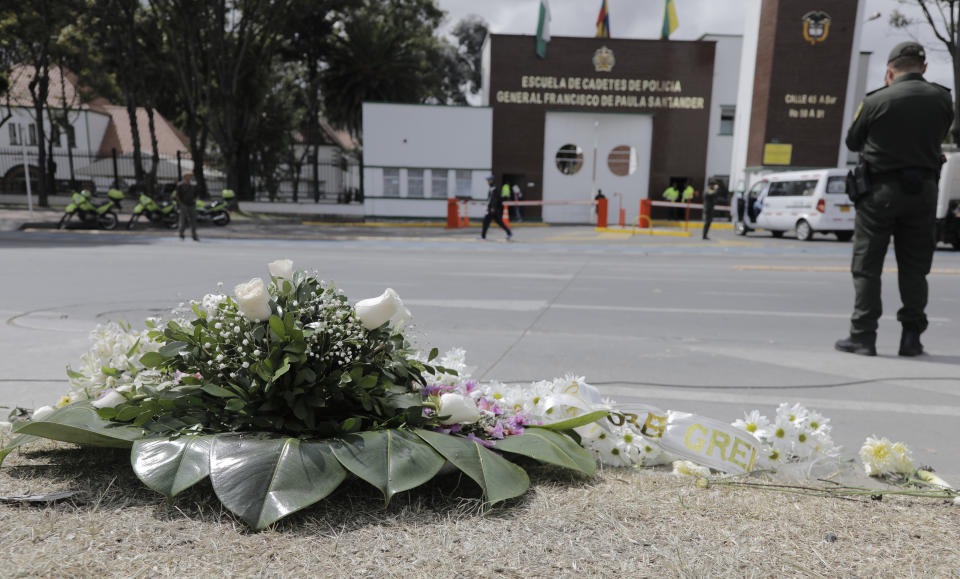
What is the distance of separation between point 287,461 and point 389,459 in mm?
330

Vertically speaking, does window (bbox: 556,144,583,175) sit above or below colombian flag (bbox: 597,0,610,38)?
below

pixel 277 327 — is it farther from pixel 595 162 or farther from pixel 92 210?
pixel 595 162

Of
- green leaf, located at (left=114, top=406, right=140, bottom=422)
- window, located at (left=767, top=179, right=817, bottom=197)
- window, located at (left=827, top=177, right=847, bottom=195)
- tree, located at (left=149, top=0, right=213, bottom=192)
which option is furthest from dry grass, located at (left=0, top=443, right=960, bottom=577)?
tree, located at (left=149, top=0, right=213, bottom=192)

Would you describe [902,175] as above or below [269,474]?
above

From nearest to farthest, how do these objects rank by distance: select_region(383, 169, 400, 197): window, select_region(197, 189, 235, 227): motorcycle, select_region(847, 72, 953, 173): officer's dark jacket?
select_region(847, 72, 953, 173): officer's dark jacket, select_region(197, 189, 235, 227): motorcycle, select_region(383, 169, 400, 197): window

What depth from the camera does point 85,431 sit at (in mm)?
2326

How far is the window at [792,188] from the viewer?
20016 millimetres

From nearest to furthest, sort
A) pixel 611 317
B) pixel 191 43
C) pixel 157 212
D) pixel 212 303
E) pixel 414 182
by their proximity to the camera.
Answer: pixel 212 303, pixel 611 317, pixel 157 212, pixel 191 43, pixel 414 182

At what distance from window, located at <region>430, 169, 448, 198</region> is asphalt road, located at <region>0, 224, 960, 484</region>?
39.7 feet

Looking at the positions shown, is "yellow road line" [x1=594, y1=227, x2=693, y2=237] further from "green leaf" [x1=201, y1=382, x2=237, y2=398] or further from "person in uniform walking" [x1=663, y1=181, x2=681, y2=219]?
"green leaf" [x1=201, y1=382, x2=237, y2=398]

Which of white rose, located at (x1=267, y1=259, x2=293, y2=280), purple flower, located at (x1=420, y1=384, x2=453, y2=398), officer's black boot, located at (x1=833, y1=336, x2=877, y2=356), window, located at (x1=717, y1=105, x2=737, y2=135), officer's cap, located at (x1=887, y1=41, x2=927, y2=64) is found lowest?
officer's black boot, located at (x1=833, y1=336, x2=877, y2=356)

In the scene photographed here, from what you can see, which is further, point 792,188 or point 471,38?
point 471,38

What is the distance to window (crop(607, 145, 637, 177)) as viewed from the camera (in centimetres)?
2841

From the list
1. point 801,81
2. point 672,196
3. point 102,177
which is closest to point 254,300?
point 672,196
